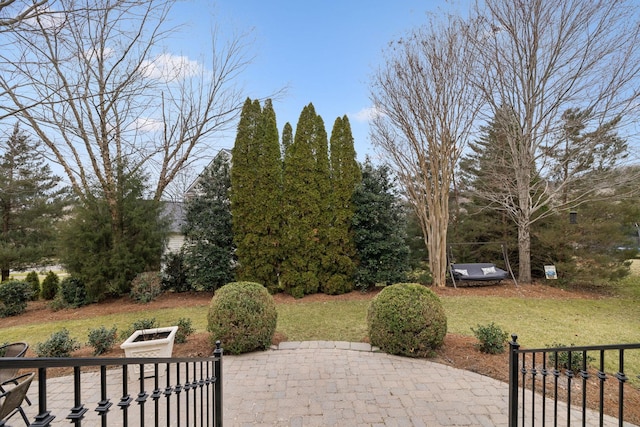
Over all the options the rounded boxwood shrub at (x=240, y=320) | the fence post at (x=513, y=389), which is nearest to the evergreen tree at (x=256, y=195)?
the rounded boxwood shrub at (x=240, y=320)

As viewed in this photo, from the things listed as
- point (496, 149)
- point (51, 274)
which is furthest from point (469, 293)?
point (51, 274)

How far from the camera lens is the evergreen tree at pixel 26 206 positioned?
1080cm

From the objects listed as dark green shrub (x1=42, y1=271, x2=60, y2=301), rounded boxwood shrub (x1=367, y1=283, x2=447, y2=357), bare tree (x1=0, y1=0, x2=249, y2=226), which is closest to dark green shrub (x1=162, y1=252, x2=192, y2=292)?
bare tree (x1=0, y1=0, x2=249, y2=226)

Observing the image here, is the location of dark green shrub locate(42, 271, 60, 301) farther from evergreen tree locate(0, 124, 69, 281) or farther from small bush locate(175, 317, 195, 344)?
small bush locate(175, 317, 195, 344)

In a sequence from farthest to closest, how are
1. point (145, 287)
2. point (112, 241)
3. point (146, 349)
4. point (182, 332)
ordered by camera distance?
point (112, 241) < point (145, 287) < point (182, 332) < point (146, 349)

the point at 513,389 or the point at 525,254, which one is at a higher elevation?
the point at 525,254

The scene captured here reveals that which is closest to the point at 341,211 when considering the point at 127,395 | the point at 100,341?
the point at 100,341

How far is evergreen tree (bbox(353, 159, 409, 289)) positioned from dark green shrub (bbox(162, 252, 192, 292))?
17.1 ft

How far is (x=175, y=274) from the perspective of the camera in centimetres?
911

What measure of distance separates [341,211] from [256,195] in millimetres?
2465

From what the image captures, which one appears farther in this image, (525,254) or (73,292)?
(525,254)

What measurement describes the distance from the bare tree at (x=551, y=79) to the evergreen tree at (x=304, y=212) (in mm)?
5152

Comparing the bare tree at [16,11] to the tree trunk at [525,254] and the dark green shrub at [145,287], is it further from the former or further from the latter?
the tree trunk at [525,254]

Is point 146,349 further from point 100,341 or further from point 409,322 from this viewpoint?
point 409,322
